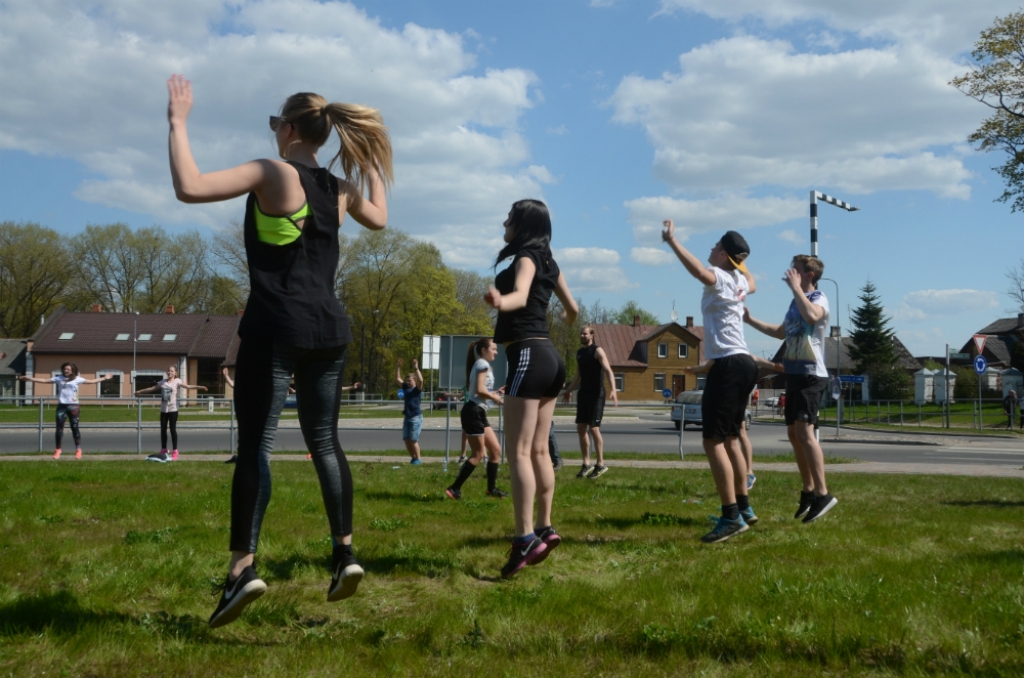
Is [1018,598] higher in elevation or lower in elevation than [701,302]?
lower

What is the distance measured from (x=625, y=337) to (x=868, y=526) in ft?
275

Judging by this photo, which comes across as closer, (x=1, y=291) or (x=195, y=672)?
(x=195, y=672)

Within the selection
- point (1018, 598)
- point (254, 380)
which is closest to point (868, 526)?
point (1018, 598)

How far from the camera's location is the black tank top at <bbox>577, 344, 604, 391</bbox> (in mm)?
11977

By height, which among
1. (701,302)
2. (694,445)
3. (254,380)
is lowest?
(694,445)

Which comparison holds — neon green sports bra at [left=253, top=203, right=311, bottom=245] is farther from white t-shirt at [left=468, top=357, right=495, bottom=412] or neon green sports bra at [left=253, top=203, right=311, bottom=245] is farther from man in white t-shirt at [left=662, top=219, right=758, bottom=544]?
white t-shirt at [left=468, top=357, right=495, bottom=412]

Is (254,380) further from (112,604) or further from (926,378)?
(926,378)

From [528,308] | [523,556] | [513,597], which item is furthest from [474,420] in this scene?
[513,597]

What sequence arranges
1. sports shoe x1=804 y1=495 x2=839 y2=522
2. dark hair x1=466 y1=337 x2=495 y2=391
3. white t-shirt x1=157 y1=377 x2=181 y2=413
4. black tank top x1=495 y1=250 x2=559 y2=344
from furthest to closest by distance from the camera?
white t-shirt x1=157 y1=377 x2=181 y2=413 < dark hair x1=466 y1=337 x2=495 y2=391 < sports shoe x1=804 y1=495 x2=839 y2=522 < black tank top x1=495 y1=250 x2=559 y2=344

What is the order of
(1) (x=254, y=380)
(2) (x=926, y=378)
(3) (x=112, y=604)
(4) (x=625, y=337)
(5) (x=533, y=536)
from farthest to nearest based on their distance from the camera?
1. (4) (x=625, y=337)
2. (2) (x=926, y=378)
3. (5) (x=533, y=536)
4. (3) (x=112, y=604)
5. (1) (x=254, y=380)

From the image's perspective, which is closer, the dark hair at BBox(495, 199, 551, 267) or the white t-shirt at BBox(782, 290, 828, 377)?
the dark hair at BBox(495, 199, 551, 267)

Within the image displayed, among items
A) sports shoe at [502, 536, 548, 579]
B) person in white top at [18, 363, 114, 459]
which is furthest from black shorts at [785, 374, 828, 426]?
person in white top at [18, 363, 114, 459]

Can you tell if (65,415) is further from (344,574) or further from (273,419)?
(344,574)

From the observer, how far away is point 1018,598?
3725mm
